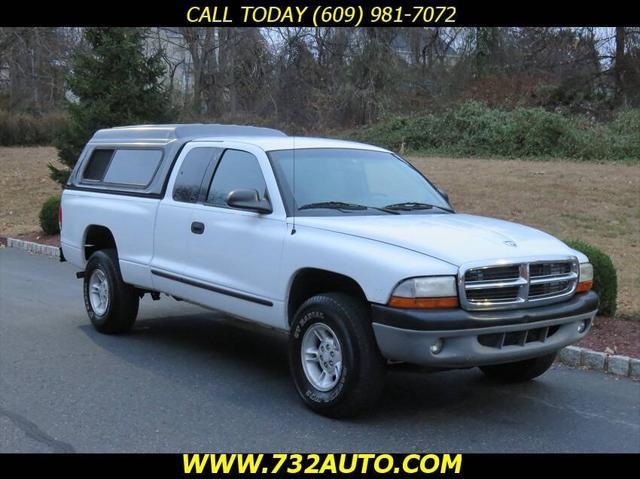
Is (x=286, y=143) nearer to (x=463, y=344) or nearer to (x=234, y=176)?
(x=234, y=176)

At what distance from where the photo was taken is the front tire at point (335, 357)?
15.8 ft

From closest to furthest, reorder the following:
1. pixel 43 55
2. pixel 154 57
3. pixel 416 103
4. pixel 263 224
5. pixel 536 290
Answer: pixel 536 290 < pixel 263 224 < pixel 154 57 < pixel 416 103 < pixel 43 55

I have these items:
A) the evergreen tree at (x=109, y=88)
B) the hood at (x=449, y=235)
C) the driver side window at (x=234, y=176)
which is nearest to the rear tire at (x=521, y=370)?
the hood at (x=449, y=235)

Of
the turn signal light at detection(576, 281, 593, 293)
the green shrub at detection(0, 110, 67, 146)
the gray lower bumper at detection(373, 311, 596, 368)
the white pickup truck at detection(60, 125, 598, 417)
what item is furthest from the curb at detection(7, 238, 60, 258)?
the green shrub at detection(0, 110, 67, 146)

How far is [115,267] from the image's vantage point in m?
7.29

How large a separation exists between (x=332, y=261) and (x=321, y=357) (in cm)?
71

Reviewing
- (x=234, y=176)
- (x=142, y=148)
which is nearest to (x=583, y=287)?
(x=234, y=176)

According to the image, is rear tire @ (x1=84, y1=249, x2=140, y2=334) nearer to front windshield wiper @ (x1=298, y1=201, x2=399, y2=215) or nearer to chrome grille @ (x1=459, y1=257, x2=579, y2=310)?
front windshield wiper @ (x1=298, y1=201, x2=399, y2=215)

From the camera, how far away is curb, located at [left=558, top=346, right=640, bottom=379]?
6316 millimetres

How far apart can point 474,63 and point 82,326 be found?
955 inches

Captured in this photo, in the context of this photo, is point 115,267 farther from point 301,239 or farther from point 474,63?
point 474,63

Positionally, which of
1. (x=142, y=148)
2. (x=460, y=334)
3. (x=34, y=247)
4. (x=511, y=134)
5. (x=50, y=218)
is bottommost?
(x=34, y=247)

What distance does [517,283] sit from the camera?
15.7 feet

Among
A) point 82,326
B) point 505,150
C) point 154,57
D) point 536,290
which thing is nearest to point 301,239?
point 536,290
